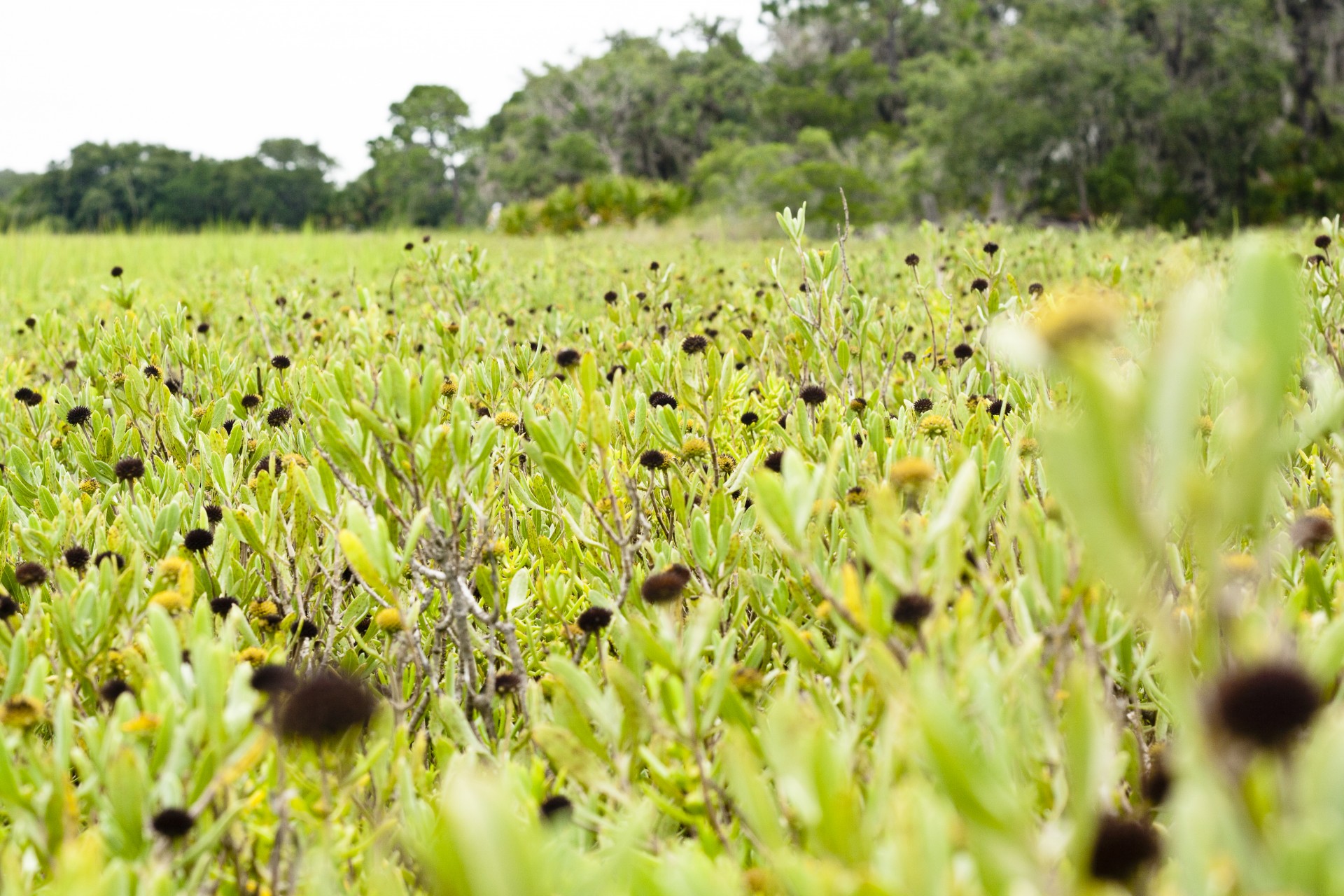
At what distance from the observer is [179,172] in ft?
204

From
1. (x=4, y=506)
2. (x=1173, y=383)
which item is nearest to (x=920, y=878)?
(x=1173, y=383)

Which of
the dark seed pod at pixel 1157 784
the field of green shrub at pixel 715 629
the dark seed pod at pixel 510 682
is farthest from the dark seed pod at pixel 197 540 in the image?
the dark seed pod at pixel 1157 784

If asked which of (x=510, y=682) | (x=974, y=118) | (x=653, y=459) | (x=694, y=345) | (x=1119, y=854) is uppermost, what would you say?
(x=974, y=118)

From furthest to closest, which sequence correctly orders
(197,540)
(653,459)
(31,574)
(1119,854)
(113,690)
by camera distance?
(653,459), (197,540), (31,574), (113,690), (1119,854)

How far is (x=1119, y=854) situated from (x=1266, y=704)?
224mm

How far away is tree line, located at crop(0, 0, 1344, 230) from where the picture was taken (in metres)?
16.1

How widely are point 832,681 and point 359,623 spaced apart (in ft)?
3.29

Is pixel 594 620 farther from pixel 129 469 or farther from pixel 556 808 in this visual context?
pixel 129 469

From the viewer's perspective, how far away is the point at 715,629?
1.28 metres

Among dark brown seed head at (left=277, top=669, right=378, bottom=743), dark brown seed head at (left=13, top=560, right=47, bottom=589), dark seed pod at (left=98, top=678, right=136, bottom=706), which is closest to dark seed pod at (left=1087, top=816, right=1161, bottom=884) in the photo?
dark brown seed head at (left=277, top=669, right=378, bottom=743)

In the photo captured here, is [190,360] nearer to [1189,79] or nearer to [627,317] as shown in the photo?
[627,317]

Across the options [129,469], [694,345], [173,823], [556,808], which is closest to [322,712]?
[173,823]

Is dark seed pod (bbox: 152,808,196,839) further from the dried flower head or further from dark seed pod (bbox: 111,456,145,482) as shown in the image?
the dried flower head

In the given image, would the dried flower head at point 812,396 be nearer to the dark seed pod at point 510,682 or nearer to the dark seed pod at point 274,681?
the dark seed pod at point 510,682
